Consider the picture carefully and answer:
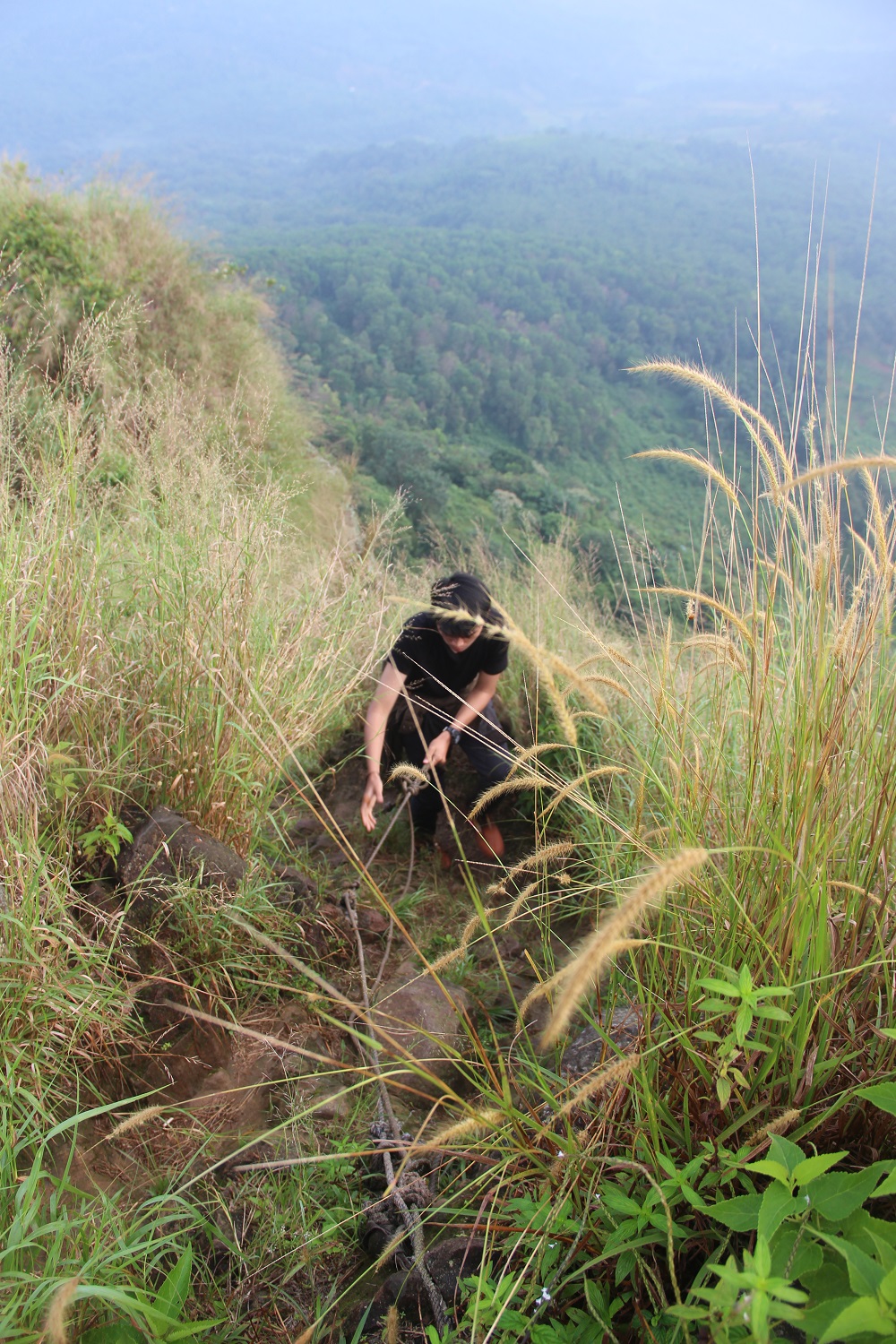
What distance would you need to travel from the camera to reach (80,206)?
8570 mm

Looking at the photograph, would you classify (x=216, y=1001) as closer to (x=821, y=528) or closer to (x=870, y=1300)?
(x=870, y=1300)

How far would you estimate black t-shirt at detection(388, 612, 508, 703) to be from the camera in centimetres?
325

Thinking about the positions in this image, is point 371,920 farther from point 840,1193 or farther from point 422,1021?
point 840,1193

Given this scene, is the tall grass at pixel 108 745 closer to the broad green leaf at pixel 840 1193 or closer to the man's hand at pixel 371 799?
the man's hand at pixel 371 799

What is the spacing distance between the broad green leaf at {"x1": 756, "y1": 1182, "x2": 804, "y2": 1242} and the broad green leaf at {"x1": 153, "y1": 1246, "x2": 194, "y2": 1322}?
3.32 feet

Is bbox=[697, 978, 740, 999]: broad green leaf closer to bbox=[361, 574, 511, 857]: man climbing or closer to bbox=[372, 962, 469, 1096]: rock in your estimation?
bbox=[372, 962, 469, 1096]: rock

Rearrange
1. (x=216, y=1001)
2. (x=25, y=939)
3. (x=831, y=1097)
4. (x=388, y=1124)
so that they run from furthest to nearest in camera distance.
A: 1. (x=216, y=1001)
2. (x=388, y=1124)
3. (x=25, y=939)
4. (x=831, y=1097)

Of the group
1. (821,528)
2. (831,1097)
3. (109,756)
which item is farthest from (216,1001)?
(821,528)

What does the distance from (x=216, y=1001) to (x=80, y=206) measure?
32.6 ft

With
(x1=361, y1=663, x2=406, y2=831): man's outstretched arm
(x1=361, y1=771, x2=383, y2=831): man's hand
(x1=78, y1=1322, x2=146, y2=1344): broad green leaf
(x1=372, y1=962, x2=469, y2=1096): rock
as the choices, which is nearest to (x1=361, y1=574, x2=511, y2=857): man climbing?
(x1=361, y1=663, x2=406, y2=831): man's outstretched arm

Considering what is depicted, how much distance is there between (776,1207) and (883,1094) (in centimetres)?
22

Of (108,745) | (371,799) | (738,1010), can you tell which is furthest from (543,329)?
(738,1010)

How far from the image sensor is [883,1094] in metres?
0.99

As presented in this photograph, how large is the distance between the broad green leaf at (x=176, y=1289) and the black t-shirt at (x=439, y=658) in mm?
2188
